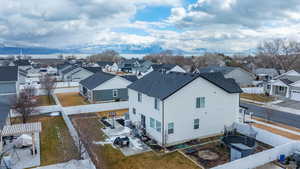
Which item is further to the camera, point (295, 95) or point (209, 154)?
point (295, 95)

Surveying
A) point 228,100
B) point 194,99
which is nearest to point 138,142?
point 194,99

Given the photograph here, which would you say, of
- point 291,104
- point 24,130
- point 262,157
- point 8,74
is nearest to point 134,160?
point 24,130

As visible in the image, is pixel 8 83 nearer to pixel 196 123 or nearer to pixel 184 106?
pixel 184 106

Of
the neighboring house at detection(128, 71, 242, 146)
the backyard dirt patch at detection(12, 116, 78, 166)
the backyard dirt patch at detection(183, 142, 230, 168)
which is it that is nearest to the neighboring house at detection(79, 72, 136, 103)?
the backyard dirt patch at detection(12, 116, 78, 166)

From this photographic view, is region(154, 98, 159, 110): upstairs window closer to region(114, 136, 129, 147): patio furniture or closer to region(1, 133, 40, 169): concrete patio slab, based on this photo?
region(114, 136, 129, 147): patio furniture

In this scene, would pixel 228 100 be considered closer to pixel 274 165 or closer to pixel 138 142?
pixel 274 165

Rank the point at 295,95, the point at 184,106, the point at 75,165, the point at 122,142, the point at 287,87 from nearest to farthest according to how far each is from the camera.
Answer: the point at 75,165 → the point at 122,142 → the point at 184,106 → the point at 295,95 → the point at 287,87

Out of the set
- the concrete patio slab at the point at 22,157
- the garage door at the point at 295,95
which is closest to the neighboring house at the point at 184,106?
the concrete patio slab at the point at 22,157
